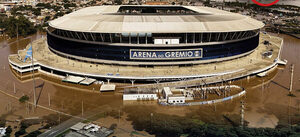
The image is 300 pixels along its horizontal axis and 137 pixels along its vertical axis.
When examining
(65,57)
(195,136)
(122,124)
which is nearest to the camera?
(195,136)

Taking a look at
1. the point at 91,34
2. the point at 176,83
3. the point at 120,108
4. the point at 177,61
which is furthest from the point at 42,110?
the point at 177,61

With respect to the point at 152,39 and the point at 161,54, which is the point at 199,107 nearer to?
the point at 161,54

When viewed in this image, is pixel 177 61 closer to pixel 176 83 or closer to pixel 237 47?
pixel 176 83

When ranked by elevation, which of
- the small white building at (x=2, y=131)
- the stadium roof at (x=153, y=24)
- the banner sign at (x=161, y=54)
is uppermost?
the stadium roof at (x=153, y=24)

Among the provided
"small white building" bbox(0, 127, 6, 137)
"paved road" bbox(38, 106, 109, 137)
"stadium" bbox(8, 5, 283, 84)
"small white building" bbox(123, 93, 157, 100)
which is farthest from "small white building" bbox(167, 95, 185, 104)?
"small white building" bbox(0, 127, 6, 137)

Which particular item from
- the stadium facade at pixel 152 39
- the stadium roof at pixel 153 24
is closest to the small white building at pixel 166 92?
the stadium facade at pixel 152 39

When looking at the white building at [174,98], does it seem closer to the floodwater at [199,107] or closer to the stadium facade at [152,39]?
the floodwater at [199,107]

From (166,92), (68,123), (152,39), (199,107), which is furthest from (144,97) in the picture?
(68,123)
